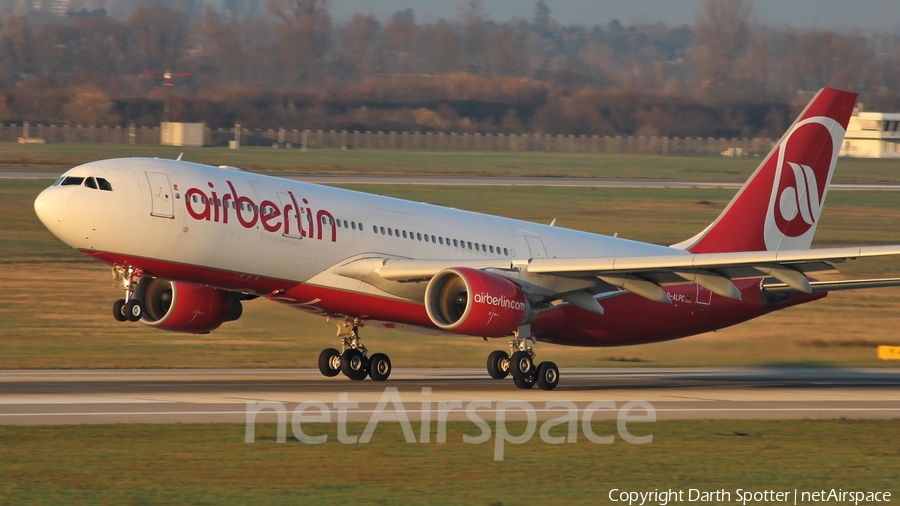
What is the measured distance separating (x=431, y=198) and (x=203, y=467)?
179 feet

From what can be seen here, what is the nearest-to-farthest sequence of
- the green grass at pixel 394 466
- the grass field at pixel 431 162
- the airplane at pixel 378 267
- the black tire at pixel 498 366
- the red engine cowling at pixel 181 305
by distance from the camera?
1. the green grass at pixel 394 466
2. the airplane at pixel 378 267
3. the red engine cowling at pixel 181 305
4. the black tire at pixel 498 366
5. the grass field at pixel 431 162

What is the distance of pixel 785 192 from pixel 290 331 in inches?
574

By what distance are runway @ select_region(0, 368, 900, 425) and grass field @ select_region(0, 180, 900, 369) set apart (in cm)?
154

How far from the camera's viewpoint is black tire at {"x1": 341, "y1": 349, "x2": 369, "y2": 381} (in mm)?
33094

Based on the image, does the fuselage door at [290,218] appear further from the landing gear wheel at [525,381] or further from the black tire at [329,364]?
the landing gear wheel at [525,381]

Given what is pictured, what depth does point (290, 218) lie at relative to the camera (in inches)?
1164

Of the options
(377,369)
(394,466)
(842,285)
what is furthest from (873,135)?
(394,466)

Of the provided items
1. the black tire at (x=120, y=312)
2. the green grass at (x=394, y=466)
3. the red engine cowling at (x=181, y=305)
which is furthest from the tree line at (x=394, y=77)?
the green grass at (x=394, y=466)

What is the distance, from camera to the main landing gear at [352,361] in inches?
1303

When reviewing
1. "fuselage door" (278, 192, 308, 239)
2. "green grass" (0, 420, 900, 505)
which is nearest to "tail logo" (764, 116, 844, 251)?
"fuselage door" (278, 192, 308, 239)

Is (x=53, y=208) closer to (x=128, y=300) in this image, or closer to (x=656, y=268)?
(x=128, y=300)

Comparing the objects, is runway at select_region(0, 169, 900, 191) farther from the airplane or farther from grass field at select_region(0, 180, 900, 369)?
the airplane

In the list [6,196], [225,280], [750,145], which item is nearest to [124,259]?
[225,280]

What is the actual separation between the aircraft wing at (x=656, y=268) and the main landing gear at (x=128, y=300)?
4826mm
